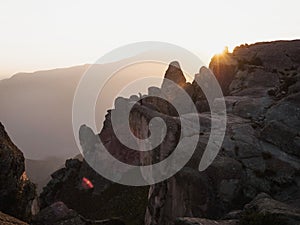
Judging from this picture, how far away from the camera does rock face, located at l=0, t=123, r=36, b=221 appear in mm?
22406

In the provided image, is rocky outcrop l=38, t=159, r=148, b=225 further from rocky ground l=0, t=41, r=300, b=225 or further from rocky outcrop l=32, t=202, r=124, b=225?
rocky outcrop l=32, t=202, r=124, b=225

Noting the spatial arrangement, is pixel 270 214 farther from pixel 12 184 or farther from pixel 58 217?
pixel 12 184

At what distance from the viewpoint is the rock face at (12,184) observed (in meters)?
22.4

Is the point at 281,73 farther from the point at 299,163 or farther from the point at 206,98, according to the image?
the point at 299,163

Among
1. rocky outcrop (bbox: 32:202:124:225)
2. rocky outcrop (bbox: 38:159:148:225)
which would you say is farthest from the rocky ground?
rocky outcrop (bbox: 38:159:148:225)

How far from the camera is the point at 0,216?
13.4 meters

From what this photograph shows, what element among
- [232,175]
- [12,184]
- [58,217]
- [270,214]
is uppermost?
[12,184]

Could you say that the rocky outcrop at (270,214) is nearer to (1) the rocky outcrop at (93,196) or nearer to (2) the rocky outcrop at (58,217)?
(2) the rocky outcrop at (58,217)

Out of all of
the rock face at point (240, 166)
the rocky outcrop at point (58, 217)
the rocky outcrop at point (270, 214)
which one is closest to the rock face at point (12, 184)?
the rocky outcrop at point (58, 217)

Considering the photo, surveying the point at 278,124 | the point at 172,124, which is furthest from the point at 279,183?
the point at 172,124

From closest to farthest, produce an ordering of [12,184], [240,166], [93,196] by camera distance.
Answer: [12,184], [240,166], [93,196]

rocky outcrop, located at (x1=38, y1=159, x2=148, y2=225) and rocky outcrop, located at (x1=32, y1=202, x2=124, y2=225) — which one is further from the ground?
rocky outcrop, located at (x1=32, y1=202, x2=124, y2=225)

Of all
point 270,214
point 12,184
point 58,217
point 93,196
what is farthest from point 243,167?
point 93,196

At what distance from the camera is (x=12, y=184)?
23.1 meters
